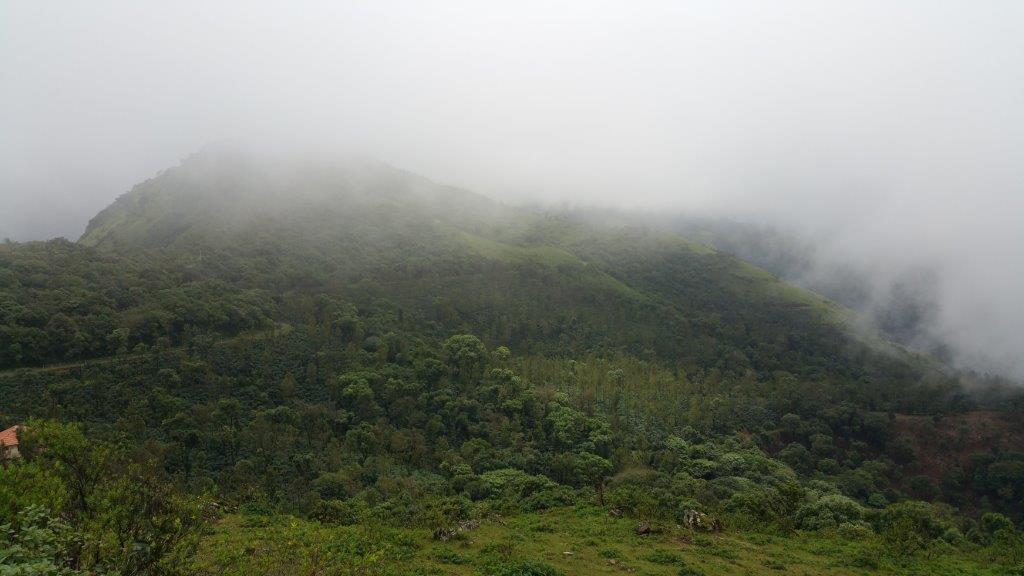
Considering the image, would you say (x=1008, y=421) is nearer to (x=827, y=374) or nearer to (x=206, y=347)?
(x=827, y=374)

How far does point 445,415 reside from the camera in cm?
6612

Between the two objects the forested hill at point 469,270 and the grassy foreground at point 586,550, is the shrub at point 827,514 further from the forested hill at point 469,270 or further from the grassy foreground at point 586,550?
the forested hill at point 469,270

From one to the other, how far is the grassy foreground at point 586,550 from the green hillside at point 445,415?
25 centimetres

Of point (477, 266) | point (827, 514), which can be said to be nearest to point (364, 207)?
point (477, 266)

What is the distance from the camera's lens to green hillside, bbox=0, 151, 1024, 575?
26.7 m

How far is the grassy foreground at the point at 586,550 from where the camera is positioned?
2530cm

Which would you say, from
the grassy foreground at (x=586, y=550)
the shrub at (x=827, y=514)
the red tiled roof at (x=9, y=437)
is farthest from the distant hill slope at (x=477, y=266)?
the grassy foreground at (x=586, y=550)

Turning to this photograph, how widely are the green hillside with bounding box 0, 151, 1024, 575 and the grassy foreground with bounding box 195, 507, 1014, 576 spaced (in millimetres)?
249

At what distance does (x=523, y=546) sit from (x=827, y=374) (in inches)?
3934

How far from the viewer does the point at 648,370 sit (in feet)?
313

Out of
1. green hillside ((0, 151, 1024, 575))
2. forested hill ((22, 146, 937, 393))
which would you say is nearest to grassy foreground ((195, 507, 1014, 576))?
green hillside ((0, 151, 1024, 575))

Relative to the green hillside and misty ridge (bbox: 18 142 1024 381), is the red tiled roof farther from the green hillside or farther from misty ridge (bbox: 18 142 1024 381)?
misty ridge (bbox: 18 142 1024 381)

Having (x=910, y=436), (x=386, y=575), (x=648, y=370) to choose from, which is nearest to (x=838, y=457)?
(x=910, y=436)

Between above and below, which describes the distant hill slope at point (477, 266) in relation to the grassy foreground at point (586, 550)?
above
